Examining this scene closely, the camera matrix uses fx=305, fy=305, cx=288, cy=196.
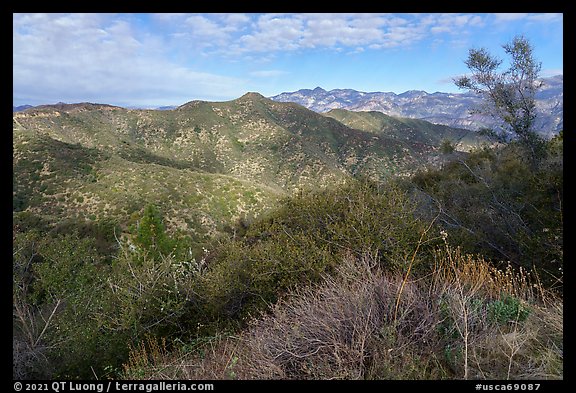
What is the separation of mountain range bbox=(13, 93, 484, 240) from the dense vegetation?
3.21m

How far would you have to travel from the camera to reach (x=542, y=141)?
1139 centimetres

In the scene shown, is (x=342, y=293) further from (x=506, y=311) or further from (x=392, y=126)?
(x=392, y=126)

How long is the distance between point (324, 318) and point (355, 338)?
1.20 feet

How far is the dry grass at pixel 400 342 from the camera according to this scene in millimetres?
2732

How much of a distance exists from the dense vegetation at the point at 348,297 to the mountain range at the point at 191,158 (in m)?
3.21

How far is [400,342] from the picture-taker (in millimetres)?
2969

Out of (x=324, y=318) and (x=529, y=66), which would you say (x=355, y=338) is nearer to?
(x=324, y=318)

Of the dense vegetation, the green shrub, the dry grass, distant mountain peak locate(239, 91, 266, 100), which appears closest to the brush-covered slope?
distant mountain peak locate(239, 91, 266, 100)

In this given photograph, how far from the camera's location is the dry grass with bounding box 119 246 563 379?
8.96ft

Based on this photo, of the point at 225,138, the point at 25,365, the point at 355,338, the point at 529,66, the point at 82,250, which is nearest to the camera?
the point at 355,338

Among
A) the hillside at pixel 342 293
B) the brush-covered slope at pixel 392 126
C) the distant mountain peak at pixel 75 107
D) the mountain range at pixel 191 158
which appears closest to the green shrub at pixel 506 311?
the hillside at pixel 342 293

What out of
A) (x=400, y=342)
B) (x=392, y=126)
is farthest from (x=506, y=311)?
(x=392, y=126)

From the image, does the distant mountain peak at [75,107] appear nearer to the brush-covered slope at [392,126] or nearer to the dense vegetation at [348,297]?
the dense vegetation at [348,297]
